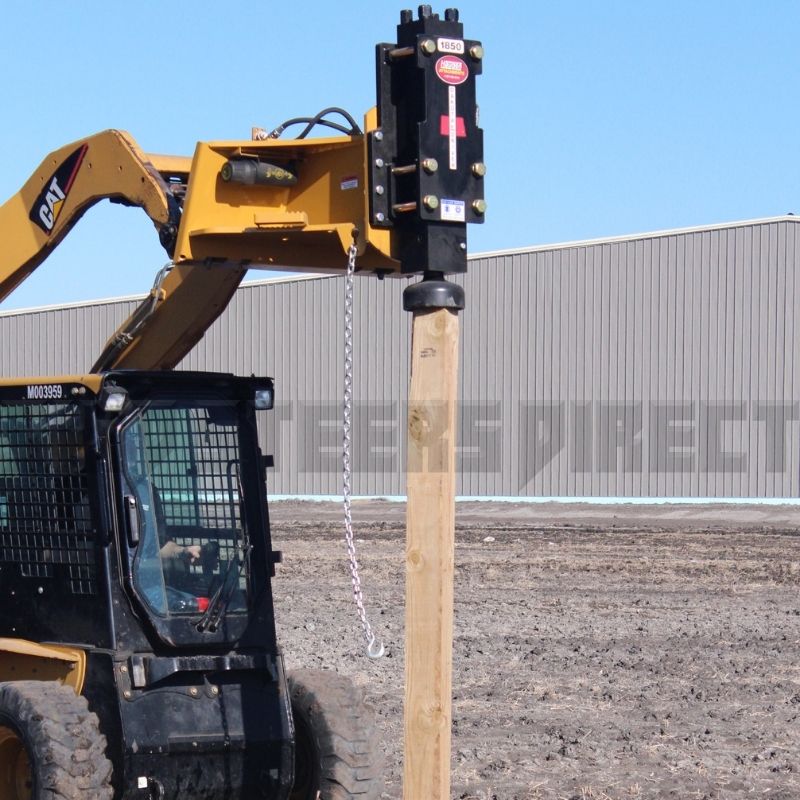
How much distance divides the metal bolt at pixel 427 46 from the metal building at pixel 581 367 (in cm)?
2942

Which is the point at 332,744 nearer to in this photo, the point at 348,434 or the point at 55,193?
the point at 348,434

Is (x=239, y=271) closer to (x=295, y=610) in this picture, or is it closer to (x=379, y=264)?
(x=379, y=264)

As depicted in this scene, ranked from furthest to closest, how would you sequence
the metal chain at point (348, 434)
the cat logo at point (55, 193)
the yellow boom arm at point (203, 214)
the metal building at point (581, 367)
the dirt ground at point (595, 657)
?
the metal building at point (581, 367) → the dirt ground at point (595, 657) → the cat logo at point (55, 193) → the yellow boom arm at point (203, 214) → the metal chain at point (348, 434)

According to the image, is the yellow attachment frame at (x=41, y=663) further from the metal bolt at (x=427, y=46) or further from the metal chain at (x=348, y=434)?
the metal bolt at (x=427, y=46)

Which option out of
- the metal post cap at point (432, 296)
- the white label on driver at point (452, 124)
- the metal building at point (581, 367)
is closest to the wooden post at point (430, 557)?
the metal post cap at point (432, 296)

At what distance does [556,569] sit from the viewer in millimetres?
21047

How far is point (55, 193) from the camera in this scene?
747cm

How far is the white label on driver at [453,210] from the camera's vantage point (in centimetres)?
Answer: 542

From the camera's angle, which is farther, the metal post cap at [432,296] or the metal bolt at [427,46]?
the metal post cap at [432,296]

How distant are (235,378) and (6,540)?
138 cm

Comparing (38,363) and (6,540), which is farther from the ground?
(38,363)

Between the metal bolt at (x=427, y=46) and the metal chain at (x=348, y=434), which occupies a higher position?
the metal bolt at (x=427, y=46)

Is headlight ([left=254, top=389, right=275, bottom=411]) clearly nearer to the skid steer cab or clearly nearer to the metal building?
the skid steer cab

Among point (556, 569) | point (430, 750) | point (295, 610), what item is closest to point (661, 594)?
point (556, 569)
